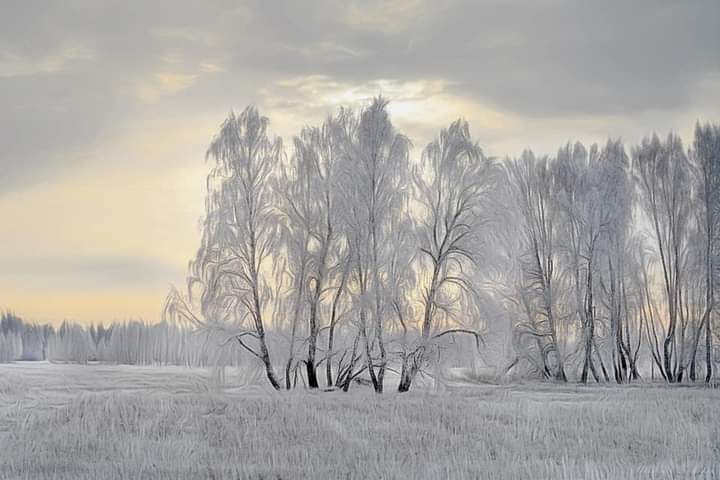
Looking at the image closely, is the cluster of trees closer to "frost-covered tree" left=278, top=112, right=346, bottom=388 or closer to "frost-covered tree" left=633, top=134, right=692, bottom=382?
"frost-covered tree" left=278, top=112, right=346, bottom=388

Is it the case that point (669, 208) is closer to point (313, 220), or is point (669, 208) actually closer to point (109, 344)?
point (313, 220)

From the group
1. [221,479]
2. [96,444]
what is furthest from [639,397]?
[96,444]

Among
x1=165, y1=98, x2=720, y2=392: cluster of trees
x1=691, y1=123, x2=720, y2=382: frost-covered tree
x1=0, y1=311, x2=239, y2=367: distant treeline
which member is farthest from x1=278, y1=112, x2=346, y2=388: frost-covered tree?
x1=691, y1=123, x2=720, y2=382: frost-covered tree

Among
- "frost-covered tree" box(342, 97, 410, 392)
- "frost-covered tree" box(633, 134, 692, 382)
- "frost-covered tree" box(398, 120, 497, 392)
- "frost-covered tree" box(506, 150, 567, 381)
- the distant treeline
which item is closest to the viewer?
the distant treeline

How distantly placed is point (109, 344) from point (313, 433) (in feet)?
8.10

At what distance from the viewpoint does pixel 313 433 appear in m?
6.70

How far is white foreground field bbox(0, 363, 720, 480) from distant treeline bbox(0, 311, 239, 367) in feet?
0.46

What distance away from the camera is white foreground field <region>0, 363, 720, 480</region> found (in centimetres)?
602

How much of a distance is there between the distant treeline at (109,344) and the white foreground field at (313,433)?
0.14 meters

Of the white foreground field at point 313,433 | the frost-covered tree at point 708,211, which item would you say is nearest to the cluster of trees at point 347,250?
the white foreground field at point 313,433

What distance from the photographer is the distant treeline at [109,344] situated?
24.7ft

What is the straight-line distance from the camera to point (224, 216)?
9172 millimetres

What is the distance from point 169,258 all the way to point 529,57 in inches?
174

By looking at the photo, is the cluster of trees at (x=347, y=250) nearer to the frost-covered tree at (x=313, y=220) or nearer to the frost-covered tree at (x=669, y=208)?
the frost-covered tree at (x=313, y=220)
